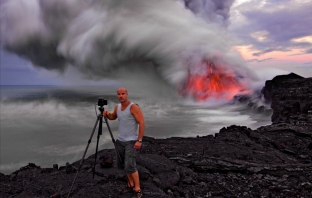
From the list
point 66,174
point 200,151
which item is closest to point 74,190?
point 66,174

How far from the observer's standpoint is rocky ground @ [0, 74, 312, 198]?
723cm

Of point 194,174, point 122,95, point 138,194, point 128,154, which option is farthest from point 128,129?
point 194,174

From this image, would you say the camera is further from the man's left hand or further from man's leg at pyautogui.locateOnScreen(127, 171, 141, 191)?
man's leg at pyautogui.locateOnScreen(127, 171, 141, 191)

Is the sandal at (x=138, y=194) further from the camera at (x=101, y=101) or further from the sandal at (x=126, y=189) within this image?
the camera at (x=101, y=101)

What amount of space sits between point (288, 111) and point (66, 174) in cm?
2338

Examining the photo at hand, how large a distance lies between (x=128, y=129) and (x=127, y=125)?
0.36 ft

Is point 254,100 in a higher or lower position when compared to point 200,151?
higher

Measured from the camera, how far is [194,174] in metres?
8.59

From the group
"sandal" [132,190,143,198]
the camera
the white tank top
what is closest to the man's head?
the white tank top

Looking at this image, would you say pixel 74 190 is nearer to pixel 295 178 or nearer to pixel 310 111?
pixel 295 178

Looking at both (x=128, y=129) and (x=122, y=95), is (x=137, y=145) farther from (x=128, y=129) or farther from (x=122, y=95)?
(x=122, y=95)

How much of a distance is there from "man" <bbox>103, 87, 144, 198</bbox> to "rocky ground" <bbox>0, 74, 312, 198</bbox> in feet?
3.27

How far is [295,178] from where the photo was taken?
8.71 meters

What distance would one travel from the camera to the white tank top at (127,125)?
581 centimetres
